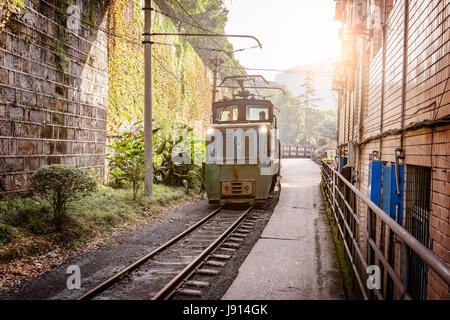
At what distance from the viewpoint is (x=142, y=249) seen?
21.7 ft

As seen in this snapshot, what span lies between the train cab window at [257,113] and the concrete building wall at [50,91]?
5073 millimetres

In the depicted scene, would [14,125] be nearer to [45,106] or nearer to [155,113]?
[45,106]

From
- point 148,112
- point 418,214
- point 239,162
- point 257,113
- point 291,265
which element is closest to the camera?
point 418,214

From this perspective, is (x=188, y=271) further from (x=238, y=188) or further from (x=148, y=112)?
(x=148, y=112)

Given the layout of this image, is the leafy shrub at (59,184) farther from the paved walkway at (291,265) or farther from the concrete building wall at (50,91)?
the paved walkway at (291,265)

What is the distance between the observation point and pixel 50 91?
28.7 feet

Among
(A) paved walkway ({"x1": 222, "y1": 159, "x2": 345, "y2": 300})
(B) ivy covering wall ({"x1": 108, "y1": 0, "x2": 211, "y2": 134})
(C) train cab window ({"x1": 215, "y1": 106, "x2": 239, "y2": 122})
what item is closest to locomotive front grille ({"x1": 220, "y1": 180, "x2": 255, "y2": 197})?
(A) paved walkway ({"x1": 222, "y1": 159, "x2": 345, "y2": 300})

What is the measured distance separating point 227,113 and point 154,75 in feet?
19.0

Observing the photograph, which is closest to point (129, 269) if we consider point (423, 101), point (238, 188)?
point (423, 101)

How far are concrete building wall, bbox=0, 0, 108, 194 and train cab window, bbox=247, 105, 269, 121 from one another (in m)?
5.07

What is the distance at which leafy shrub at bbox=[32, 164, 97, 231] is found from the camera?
6461 millimetres

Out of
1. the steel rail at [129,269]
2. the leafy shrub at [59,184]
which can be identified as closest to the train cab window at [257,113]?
the steel rail at [129,269]

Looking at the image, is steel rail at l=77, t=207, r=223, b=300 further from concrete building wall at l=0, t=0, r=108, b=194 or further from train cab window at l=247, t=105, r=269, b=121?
train cab window at l=247, t=105, r=269, b=121
